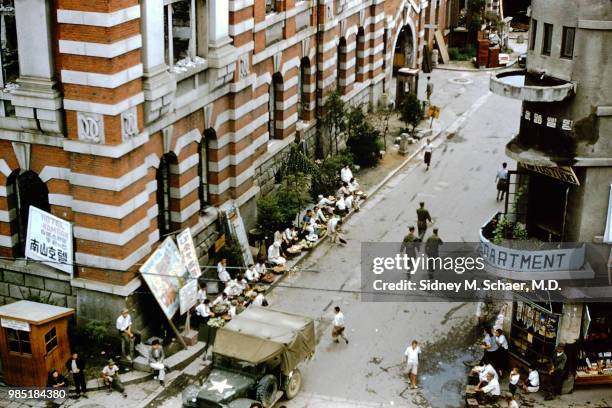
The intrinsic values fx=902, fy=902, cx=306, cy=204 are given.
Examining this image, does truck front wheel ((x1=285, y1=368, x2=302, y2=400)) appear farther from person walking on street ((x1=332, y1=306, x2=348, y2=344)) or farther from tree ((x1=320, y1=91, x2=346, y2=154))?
tree ((x1=320, y1=91, x2=346, y2=154))

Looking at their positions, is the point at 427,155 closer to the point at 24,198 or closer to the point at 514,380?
the point at 514,380

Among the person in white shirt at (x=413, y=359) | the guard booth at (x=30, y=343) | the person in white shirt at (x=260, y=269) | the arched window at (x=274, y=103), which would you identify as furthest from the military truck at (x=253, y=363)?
the arched window at (x=274, y=103)

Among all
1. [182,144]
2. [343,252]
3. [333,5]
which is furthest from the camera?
[333,5]

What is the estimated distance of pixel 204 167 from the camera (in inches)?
1390

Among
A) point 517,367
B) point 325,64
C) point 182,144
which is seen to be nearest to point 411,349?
point 517,367

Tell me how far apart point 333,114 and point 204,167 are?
451 inches

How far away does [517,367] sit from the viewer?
2978 cm

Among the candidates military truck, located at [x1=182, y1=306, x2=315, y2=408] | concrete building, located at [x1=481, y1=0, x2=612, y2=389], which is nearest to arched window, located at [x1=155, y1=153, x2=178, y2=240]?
military truck, located at [x1=182, y1=306, x2=315, y2=408]

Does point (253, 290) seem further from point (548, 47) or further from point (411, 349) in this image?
point (548, 47)

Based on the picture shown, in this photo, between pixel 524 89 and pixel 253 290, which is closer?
pixel 524 89

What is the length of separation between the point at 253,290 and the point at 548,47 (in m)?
14.0

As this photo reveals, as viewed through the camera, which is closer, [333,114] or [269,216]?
[269,216]

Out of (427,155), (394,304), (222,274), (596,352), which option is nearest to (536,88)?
(596,352)

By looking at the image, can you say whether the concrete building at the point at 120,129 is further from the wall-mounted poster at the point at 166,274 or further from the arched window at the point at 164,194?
the wall-mounted poster at the point at 166,274
